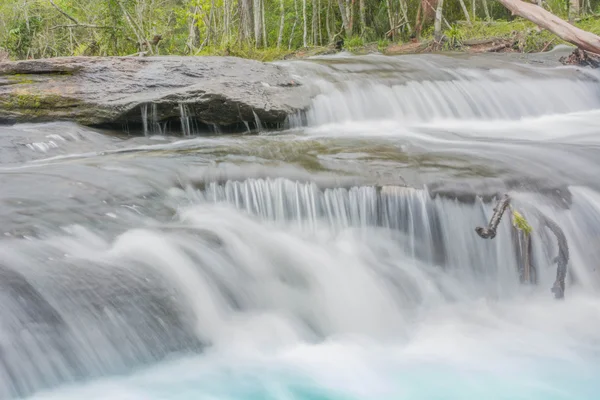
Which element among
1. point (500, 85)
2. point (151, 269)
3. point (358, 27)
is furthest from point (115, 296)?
point (358, 27)

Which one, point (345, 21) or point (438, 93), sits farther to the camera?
point (345, 21)

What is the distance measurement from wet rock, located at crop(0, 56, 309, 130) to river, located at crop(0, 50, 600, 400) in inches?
43.3

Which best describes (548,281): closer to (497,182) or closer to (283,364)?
(497,182)

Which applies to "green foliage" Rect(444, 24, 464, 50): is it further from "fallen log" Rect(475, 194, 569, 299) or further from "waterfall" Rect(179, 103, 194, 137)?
"fallen log" Rect(475, 194, 569, 299)

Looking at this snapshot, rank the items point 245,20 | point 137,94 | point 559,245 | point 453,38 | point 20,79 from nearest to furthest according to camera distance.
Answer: point 559,245, point 137,94, point 20,79, point 453,38, point 245,20

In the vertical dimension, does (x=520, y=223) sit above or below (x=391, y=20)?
below

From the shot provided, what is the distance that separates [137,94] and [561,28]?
6406mm

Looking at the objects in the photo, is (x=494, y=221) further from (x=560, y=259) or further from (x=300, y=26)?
(x=300, y=26)

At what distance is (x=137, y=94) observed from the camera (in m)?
7.27

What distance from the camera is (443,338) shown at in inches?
145

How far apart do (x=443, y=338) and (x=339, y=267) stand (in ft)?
2.85

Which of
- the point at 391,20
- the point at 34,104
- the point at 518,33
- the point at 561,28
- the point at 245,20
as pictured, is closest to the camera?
the point at 34,104

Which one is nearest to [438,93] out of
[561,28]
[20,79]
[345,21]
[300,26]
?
A: [561,28]

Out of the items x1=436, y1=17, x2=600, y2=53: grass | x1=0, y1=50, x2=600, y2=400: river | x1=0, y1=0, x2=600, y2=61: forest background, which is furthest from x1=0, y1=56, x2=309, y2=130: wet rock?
x1=436, y1=17, x2=600, y2=53: grass
